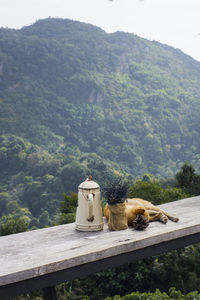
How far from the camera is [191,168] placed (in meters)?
5.33

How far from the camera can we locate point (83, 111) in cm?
4847

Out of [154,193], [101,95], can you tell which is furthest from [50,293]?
[101,95]

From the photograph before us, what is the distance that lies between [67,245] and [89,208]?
0.80ft

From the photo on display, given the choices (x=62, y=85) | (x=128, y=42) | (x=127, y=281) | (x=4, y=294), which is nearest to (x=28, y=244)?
(x=4, y=294)

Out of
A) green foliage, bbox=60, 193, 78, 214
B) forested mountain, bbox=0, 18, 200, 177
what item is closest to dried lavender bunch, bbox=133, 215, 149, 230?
green foliage, bbox=60, 193, 78, 214

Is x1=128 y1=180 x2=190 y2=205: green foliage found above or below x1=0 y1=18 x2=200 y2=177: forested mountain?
below

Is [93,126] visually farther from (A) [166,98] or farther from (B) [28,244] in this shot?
(B) [28,244]

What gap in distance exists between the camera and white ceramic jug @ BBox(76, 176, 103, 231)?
1.77 metres

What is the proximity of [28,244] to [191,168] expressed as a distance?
4.04 m

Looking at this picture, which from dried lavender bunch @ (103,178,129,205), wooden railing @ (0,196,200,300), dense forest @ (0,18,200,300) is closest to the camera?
wooden railing @ (0,196,200,300)

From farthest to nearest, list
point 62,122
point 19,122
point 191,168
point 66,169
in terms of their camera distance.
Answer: point 62,122 → point 19,122 → point 66,169 → point 191,168

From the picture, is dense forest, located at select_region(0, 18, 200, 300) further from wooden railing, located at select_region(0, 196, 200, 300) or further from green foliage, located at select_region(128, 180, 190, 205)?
wooden railing, located at select_region(0, 196, 200, 300)

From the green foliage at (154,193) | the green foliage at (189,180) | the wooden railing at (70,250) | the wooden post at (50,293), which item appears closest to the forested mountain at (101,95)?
the green foliage at (189,180)

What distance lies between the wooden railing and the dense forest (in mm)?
20685
